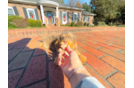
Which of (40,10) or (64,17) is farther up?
(40,10)

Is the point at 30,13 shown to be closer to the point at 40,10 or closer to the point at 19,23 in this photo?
the point at 40,10

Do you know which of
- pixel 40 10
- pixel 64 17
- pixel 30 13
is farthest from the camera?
pixel 64 17

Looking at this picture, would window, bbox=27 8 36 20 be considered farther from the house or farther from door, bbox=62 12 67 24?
door, bbox=62 12 67 24

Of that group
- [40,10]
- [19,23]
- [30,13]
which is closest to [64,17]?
[40,10]

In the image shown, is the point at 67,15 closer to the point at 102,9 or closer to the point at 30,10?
the point at 30,10

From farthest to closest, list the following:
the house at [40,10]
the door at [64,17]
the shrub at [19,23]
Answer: the door at [64,17], the house at [40,10], the shrub at [19,23]

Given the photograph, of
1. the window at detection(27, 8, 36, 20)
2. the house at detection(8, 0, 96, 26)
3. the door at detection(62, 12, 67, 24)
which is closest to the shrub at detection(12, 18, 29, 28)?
the house at detection(8, 0, 96, 26)

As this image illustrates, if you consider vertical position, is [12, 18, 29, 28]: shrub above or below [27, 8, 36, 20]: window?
below

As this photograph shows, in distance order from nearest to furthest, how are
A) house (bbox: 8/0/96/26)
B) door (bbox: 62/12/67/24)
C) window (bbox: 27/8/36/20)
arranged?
house (bbox: 8/0/96/26)
window (bbox: 27/8/36/20)
door (bbox: 62/12/67/24)

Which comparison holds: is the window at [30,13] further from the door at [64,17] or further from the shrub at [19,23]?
the door at [64,17]

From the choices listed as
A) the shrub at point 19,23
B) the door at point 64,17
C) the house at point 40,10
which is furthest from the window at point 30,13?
the door at point 64,17

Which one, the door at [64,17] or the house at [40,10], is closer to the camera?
the house at [40,10]
